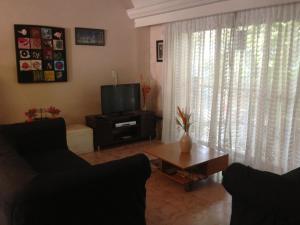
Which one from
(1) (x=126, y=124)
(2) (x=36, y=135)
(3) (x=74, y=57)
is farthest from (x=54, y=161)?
(3) (x=74, y=57)

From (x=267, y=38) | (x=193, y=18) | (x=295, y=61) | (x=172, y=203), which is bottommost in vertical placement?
(x=172, y=203)

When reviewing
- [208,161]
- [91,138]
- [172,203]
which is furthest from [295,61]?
[91,138]

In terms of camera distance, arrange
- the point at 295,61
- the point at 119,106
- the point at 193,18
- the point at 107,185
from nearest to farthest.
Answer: the point at 107,185, the point at 295,61, the point at 193,18, the point at 119,106

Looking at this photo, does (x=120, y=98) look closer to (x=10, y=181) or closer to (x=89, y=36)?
(x=89, y=36)

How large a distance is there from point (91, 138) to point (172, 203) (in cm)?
210

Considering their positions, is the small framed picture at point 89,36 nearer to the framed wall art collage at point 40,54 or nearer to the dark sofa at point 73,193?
the framed wall art collage at point 40,54

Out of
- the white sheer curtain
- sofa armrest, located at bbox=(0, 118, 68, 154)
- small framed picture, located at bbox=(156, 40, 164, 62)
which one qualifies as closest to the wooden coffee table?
the white sheer curtain

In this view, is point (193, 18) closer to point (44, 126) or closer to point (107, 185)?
point (44, 126)

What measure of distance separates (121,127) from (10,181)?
3.28 metres

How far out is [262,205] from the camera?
5.08 ft

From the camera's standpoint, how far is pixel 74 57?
4.66 m

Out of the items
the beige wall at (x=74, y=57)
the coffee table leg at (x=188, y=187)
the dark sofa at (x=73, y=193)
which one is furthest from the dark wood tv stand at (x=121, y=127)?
the dark sofa at (x=73, y=193)

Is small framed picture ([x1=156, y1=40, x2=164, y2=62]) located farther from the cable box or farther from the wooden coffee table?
the wooden coffee table

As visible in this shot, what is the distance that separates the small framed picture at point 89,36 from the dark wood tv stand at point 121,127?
131cm
